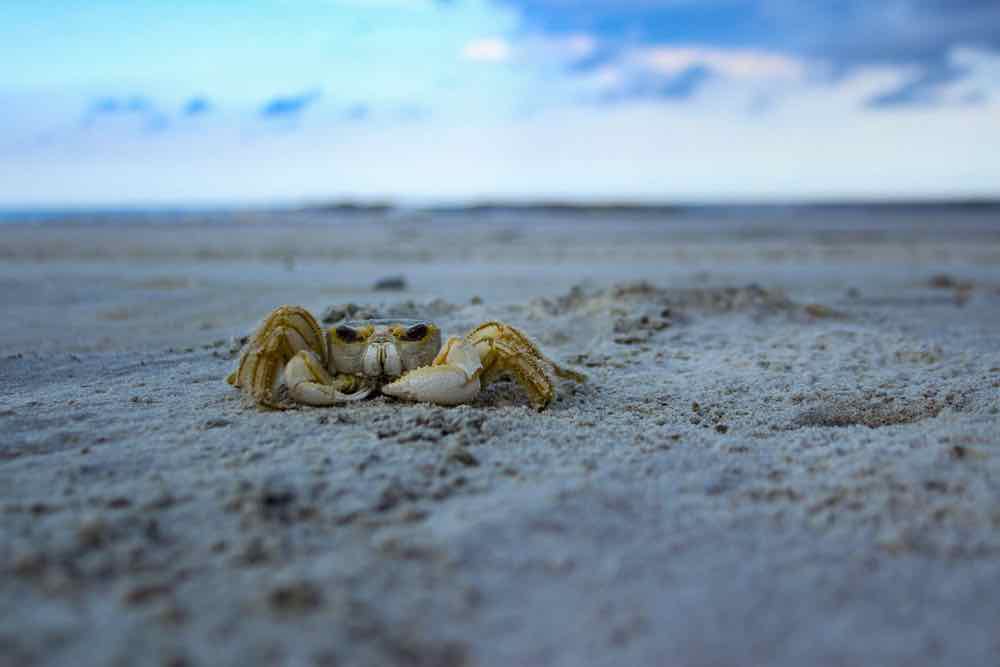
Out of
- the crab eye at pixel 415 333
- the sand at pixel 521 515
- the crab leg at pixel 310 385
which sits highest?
the crab eye at pixel 415 333

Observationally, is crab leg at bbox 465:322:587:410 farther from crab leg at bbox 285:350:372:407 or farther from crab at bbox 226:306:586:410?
crab leg at bbox 285:350:372:407

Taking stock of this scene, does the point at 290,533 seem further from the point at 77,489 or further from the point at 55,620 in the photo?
the point at 77,489

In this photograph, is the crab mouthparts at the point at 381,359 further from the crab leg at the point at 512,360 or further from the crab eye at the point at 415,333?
the crab leg at the point at 512,360

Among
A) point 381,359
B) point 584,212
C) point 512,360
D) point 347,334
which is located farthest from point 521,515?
point 584,212

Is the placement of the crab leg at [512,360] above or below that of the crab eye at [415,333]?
below

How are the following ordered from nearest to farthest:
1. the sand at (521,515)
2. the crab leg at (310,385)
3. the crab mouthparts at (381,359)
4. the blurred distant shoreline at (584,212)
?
1. the sand at (521,515)
2. the crab leg at (310,385)
3. the crab mouthparts at (381,359)
4. the blurred distant shoreline at (584,212)

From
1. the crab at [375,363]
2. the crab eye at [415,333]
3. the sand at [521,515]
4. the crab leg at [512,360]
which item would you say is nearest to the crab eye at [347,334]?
the crab at [375,363]
